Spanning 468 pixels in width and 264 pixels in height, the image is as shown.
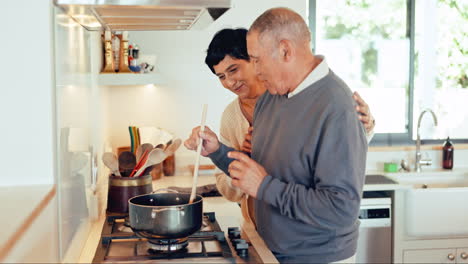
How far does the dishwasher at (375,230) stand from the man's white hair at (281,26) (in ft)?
6.20

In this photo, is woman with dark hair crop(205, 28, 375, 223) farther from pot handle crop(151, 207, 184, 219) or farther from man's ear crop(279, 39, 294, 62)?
pot handle crop(151, 207, 184, 219)

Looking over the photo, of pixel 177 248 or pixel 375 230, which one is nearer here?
pixel 177 248

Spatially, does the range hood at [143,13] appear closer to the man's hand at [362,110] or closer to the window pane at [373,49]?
the man's hand at [362,110]

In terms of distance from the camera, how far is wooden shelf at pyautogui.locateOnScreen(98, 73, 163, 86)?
295 centimetres

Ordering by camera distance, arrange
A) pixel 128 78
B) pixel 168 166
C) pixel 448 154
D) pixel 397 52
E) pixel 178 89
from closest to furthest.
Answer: pixel 128 78 < pixel 168 166 < pixel 178 89 < pixel 448 154 < pixel 397 52

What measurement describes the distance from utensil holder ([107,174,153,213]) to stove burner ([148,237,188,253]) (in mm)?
437

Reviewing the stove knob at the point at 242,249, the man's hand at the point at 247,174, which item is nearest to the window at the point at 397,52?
the man's hand at the point at 247,174

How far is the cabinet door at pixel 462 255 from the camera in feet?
11.0

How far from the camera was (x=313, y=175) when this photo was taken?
1558 millimetres

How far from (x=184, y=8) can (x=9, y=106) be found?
53 centimetres

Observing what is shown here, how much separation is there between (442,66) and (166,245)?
3176 mm

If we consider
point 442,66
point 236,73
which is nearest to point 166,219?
point 236,73

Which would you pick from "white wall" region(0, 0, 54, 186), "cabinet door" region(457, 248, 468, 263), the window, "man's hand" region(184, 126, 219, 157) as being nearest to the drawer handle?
"cabinet door" region(457, 248, 468, 263)

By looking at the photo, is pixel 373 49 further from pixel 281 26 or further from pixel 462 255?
pixel 281 26
